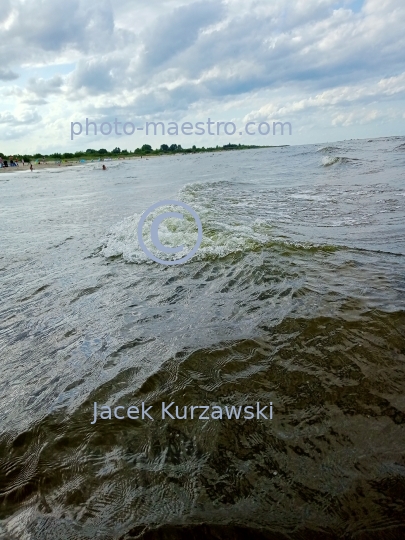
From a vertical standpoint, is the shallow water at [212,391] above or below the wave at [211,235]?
below

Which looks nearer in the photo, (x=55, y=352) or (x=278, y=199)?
(x=55, y=352)

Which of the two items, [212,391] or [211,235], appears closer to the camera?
[212,391]

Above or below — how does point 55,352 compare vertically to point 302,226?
below

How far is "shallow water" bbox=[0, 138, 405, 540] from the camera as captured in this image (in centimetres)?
214

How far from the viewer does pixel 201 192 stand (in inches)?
620

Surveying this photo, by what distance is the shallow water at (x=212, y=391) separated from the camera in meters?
2.14

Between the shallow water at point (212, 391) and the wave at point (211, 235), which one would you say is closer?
the shallow water at point (212, 391)

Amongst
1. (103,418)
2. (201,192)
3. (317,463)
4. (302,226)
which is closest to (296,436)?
(317,463)

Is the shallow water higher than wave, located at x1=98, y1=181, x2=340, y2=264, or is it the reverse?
wave, located at x1=98, y1=181, x2=340, y2=264

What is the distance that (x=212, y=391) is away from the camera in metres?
3.12

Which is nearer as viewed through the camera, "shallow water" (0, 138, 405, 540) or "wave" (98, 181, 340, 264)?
"shallow water" (0, 138, 405, 540)

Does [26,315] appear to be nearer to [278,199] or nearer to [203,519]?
[203,519]

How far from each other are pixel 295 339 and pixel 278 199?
9.80 m

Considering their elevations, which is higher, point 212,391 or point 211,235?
point 211,235
